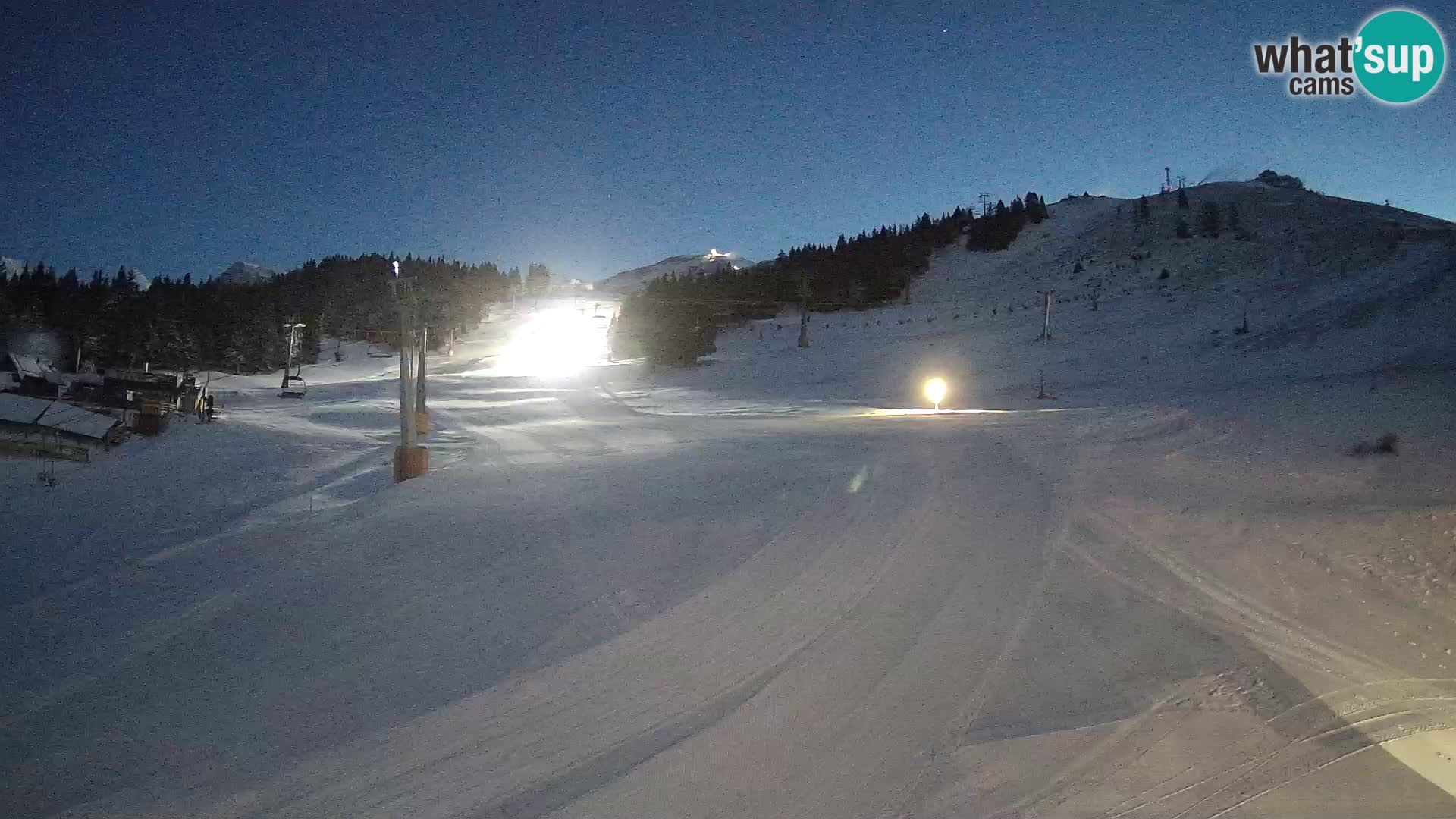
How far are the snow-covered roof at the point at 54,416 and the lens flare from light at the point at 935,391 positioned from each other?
25608mm

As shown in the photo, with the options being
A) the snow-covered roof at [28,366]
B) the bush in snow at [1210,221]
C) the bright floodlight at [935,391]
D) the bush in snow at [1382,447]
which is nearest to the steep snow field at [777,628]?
the bush in snow at [1382,447]

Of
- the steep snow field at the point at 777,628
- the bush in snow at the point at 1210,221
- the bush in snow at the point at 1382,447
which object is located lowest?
the steep snow field at the point at 777,628

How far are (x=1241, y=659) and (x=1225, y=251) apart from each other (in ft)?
201

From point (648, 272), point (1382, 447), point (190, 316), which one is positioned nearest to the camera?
point (1382, 447)

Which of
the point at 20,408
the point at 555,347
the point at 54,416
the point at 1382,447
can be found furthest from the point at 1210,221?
the point at 20,408

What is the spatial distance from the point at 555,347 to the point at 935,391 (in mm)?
42966

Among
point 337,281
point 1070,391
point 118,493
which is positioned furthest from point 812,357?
point 337,281

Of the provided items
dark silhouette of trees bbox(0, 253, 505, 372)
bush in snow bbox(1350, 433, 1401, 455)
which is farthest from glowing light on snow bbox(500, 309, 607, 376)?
bush in snow bbox(1350, 433, 1401, 455)

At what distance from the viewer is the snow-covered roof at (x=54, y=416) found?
20.1m

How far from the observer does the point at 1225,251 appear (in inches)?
2221

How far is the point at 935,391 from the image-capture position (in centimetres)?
3180

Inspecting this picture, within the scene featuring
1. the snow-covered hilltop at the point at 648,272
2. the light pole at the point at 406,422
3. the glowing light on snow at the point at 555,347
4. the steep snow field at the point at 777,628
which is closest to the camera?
the steep snow field at the point at 777,628

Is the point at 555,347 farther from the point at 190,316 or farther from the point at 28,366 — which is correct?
the point at 28,366

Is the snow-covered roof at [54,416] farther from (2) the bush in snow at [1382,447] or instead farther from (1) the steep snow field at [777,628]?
(2) the bush in snow at [1382,447]
